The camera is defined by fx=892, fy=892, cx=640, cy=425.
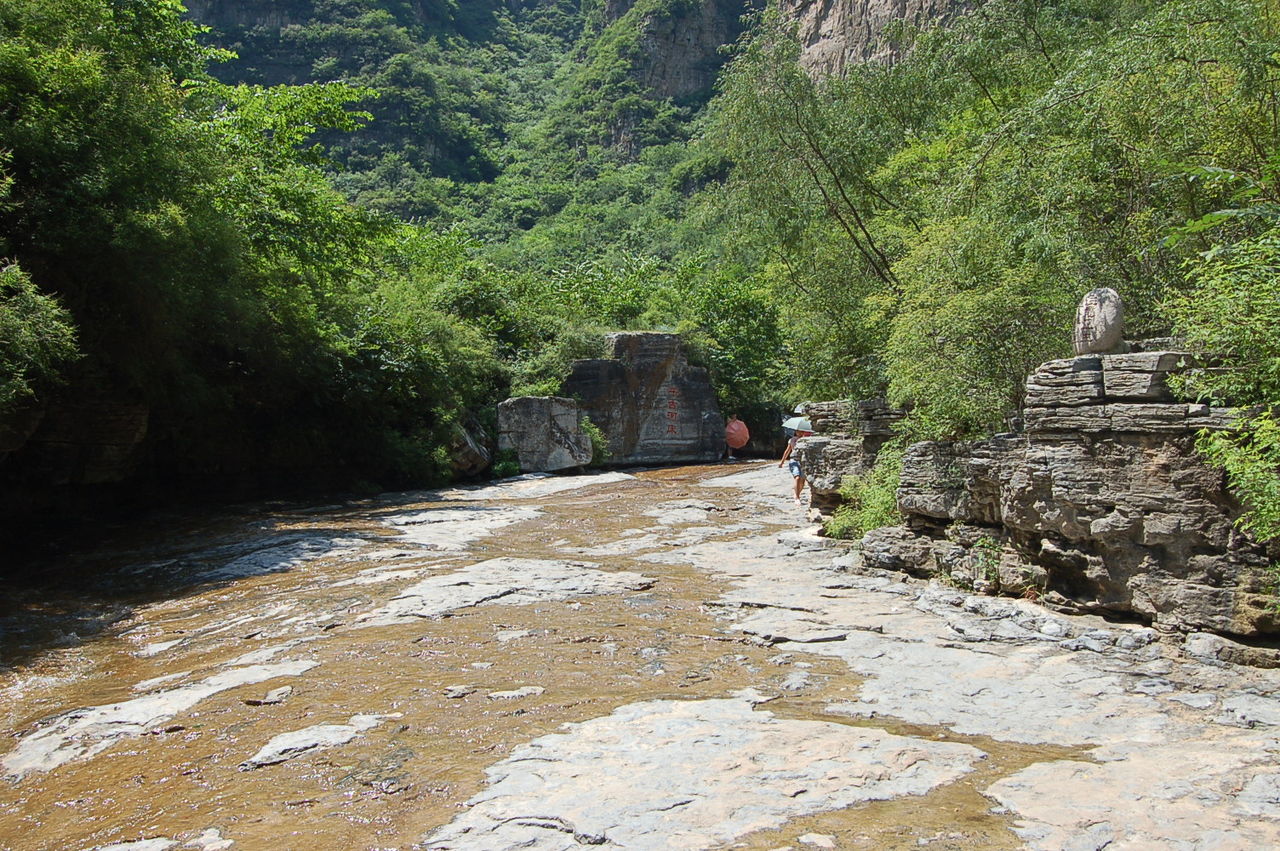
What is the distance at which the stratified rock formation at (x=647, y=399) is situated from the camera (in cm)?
2491

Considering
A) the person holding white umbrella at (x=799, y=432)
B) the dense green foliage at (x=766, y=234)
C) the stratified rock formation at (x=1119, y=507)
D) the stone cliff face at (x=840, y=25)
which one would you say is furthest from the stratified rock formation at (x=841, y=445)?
the stone cliff face at (x=840, y=25)

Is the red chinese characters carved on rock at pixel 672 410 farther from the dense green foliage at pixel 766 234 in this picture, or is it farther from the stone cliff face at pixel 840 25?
the stone cliff face at pixel 840 25

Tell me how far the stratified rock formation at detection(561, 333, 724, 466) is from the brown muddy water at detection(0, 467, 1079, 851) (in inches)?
537

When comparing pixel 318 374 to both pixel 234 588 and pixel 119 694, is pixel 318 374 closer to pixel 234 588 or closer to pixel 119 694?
pixel 234 588

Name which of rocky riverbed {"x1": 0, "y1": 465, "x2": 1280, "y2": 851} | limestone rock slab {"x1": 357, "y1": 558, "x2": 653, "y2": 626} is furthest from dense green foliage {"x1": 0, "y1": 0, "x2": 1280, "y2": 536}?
limestone rock slab {"x1": 357, "y1": 558, "x2": 653, "y2": 626}

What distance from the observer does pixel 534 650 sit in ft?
22.2

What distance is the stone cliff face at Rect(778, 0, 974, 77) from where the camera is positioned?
47.7 metres

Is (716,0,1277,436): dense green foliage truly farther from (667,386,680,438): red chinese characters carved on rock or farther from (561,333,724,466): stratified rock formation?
(667,386,680,438): red chinese characters carved on rock

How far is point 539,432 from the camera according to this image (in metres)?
22.4

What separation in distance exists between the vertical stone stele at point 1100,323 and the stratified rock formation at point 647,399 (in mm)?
18073

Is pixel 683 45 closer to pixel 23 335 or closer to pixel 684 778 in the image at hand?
pixel 23 335

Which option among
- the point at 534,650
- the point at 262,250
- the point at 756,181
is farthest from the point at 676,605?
the point at 262,250

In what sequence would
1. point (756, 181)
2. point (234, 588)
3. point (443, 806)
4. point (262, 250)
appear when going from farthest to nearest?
point (262, 250) < point (756, 181) < point (234, 588) < point (443, 806)

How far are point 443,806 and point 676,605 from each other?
4.15 metres
